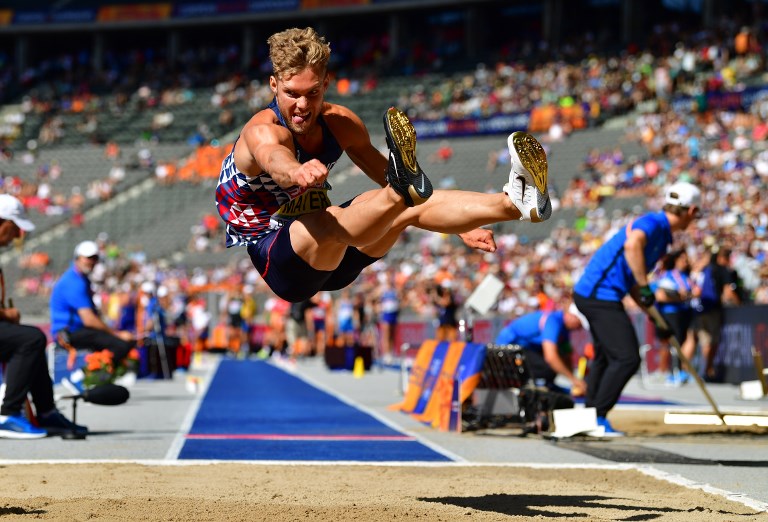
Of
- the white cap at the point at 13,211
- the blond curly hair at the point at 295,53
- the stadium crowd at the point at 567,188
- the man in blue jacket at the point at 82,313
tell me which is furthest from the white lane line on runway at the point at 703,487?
the stadium crowd at the point at 567,188

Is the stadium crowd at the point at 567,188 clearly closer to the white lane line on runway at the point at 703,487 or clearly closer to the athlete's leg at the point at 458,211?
the white lane line on runway at the point at 703,487

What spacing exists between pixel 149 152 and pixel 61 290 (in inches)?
1442

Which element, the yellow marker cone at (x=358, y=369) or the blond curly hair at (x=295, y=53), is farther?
the yellow marker cone at (x=358, y=369)

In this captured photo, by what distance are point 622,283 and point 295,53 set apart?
4.65 metres

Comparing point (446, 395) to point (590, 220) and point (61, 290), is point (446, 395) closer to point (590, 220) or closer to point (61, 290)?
point (61, 290)

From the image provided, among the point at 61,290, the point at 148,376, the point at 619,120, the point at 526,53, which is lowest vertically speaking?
the point at 148,376

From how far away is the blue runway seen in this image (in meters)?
8.28

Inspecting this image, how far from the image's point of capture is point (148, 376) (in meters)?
21.0

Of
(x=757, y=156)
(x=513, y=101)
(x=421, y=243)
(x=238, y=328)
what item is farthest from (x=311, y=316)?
(x=513, y=101)

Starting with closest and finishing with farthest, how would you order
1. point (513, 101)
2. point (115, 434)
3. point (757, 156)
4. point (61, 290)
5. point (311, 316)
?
point (115, 434), point (61, 290), point (757, 156), point (311, 316), point (513, 101)

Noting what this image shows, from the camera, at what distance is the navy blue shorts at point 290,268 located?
6066 millimetres

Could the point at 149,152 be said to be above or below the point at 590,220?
above

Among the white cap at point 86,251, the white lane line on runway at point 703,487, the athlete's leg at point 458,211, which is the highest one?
the white cap at point 86,251

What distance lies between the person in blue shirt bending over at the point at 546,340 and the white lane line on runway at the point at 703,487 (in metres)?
3.58
